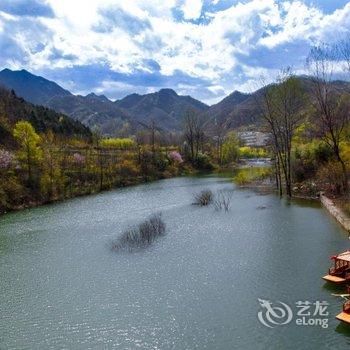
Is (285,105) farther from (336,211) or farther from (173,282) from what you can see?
(173,282)

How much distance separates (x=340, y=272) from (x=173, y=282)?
342 inches

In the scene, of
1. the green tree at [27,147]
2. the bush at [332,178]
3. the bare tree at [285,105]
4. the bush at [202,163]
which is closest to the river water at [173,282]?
the bush at [332,178]

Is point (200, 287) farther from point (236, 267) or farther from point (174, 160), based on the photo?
point (174, 160)

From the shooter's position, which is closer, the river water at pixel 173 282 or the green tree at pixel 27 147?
the river water at pixel 173 282

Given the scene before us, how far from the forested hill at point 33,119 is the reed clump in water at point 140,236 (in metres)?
62.1

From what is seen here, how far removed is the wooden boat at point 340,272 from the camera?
21.4m

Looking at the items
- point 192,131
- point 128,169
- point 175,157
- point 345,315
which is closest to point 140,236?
point 345,315

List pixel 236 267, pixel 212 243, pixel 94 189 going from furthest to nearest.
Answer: pixel 94 189 → pixel 212 243 → pixel 236 267

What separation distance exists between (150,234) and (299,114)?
32262 millimetres

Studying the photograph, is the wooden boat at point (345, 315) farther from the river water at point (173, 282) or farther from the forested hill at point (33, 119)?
the forested hill at point (33, 119)

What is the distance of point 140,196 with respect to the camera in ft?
200

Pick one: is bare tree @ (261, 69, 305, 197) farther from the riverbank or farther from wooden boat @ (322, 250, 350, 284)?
wooden boat @ (322, 250, 350, 284)

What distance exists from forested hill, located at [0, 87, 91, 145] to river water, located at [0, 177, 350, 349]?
61.5m

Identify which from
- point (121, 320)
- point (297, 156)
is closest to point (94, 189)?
point (297, 156)
